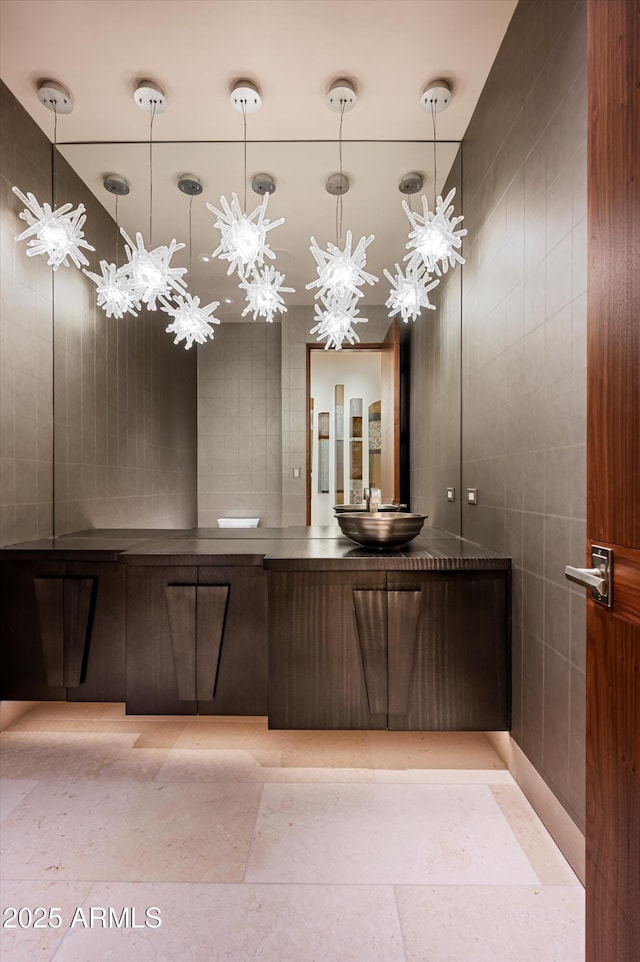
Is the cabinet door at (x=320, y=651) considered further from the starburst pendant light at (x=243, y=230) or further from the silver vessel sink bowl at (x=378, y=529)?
the starburst pendant light at (x=243, y=230)

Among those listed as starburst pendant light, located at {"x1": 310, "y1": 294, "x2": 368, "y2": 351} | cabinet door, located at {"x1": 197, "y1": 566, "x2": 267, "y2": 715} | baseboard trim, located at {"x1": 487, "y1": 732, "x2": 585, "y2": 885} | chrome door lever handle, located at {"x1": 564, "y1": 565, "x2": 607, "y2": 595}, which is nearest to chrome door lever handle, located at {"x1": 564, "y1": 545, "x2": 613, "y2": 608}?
chrome door lever handle, located at {"x1": 564, "y1": 565, "x2": 607, "y2": 595}

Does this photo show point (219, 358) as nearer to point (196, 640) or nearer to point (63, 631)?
point (196, 640)

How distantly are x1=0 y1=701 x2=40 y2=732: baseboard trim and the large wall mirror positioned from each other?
0.82m

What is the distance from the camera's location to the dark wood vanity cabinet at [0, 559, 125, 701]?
6.95 ft

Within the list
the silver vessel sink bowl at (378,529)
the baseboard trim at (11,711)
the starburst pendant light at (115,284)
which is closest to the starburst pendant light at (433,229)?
the silver vessel sink bowl at (378,529)

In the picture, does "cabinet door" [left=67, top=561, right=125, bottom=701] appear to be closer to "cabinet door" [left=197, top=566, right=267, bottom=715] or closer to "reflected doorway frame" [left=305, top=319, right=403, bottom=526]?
"cabinet door" [left=197, top=566, right=267, bottom=715]

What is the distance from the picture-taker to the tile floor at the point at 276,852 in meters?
1.23

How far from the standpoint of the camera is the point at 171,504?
2.17 metres

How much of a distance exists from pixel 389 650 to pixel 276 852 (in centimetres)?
72

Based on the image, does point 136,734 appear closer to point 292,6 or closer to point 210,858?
point 210,858

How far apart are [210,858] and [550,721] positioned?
3.70 ft

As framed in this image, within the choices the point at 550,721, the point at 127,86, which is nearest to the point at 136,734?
the point at 550,721

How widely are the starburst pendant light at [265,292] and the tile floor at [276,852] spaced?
1895mm

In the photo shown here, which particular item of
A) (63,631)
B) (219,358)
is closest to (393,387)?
(219,358)
